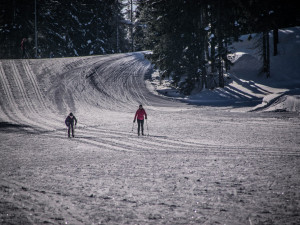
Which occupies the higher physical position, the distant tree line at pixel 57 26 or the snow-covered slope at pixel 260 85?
the distant tree line at pixel 57 26

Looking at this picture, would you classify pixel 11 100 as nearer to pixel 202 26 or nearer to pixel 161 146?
pixel 161 146

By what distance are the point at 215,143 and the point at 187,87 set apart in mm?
15972

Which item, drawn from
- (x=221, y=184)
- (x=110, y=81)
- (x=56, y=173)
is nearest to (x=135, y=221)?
(x=221, y=184)

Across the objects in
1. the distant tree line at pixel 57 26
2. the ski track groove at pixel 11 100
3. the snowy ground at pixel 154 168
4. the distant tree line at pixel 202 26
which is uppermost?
the distant tree line at pixel 57 26

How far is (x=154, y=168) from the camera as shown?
296 inches

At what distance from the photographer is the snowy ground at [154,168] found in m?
4.86

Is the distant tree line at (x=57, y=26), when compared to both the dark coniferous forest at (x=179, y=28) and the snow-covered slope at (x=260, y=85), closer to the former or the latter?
the dark coniferous forest at (x=179, y=28)

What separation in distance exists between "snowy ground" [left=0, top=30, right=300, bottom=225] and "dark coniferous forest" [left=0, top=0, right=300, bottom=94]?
7.43m

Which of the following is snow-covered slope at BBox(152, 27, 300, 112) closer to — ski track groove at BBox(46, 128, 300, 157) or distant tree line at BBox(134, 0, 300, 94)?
distant tree line at BBox(134, 0, 300, 94)

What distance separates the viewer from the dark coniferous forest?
79.3ft

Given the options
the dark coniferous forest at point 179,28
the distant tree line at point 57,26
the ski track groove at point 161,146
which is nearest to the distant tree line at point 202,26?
the dark coniferous forest at point 179,28

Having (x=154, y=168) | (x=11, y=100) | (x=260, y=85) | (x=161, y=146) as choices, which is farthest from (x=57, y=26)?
(x=154, y=168)

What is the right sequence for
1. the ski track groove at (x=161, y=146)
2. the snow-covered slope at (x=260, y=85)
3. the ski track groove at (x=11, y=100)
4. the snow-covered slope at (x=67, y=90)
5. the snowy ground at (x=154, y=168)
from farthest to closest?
the snow-covered slope at (x=67, y=90) → the snow-covered slope at (x=260, y=85) → the ski track groove at (x=11, y=100) → the ski track groove at (x=161, y=146) → the snowy ground at (x=154, y=168)

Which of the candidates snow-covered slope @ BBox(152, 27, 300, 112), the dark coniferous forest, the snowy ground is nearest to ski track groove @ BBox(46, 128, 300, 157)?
the snowy ground
